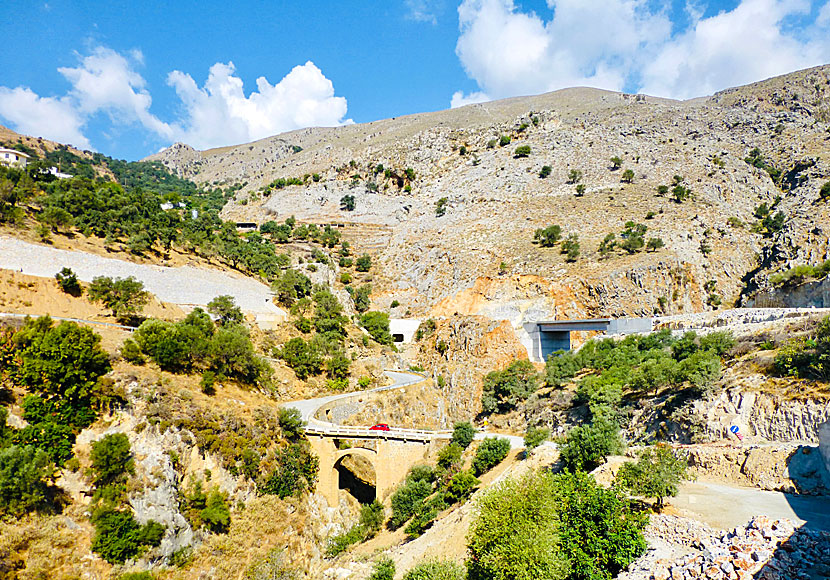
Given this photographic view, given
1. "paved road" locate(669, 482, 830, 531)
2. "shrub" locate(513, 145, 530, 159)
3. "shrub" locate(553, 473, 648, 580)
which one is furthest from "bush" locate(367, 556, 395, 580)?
"shrub" locate(513, 145, 530, 159)

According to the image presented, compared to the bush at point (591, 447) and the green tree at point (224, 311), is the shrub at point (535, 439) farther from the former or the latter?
the green tree at point (224, 311)

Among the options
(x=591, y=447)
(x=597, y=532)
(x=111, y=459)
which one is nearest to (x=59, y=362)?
(x=111, y=459)

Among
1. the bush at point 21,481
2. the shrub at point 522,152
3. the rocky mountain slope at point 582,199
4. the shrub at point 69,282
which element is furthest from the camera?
the shrub at point 522,152

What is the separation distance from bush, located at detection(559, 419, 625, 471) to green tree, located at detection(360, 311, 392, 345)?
33075 millimetres

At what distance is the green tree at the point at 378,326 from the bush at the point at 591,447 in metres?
33.1

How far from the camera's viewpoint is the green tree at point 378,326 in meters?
52.2

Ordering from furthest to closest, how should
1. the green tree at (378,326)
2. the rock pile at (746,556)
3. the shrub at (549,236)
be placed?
1. the shrub at (549,236)
2. the green tree at (378,326)
3. the rock pile at (746,556)

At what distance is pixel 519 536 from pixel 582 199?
64.0 metres

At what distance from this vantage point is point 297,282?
50688 mm

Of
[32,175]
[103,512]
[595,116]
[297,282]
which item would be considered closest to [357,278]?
[297,282]

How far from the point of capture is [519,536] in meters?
13.3

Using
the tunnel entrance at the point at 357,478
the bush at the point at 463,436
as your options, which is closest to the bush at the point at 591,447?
the bush at the point at 463,436

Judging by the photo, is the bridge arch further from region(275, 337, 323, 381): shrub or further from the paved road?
the paved road

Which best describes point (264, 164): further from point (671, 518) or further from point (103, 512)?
point (671, 518)
